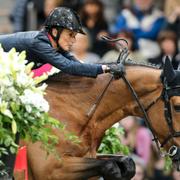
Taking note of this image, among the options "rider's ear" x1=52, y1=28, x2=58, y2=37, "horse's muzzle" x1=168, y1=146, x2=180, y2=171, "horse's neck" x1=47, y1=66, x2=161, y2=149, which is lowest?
"horse's muzzle" x1=168, y1=146, x2=180, y2=171

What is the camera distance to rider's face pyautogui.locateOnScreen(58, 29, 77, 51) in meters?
11.2

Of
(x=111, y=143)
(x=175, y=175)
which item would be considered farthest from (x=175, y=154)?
(x=175, y=175)

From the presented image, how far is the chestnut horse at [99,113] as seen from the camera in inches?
436

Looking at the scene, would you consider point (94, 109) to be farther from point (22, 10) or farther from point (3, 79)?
point (22, 10)

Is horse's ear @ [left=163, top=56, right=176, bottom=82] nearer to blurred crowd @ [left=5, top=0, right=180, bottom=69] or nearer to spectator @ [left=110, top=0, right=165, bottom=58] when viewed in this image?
blurred crowd @ [left=5, top=0, right=180, bottom=69]

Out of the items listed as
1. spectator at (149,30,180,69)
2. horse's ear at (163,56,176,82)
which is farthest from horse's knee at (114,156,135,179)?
spectator at (149,30,180,69)

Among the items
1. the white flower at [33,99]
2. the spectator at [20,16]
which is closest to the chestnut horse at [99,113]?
the white flower at [33,99]

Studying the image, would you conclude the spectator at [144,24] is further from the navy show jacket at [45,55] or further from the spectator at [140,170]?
the navy show jacket at [45,55]

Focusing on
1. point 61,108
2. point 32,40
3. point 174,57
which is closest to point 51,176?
point 61,108

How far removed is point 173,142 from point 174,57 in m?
5.47

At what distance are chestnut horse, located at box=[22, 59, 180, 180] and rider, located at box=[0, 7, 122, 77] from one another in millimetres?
237

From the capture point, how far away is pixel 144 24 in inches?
682

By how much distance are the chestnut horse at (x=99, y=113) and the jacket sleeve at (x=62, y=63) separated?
0.71 ft

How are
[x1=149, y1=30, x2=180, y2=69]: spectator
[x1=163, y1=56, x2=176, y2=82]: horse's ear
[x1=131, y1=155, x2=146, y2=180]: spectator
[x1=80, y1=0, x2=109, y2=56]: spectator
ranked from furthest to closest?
[x1=80, y1=0, x2=109, y2=56]: spectator < [x1=149, y1=30, x2=180, y2=69]: spectator < [x1=131, y1=155, x2=146, y2=180]: spectator < [x1=163, y1=56, x2=176, y2=82]: horse's ear
